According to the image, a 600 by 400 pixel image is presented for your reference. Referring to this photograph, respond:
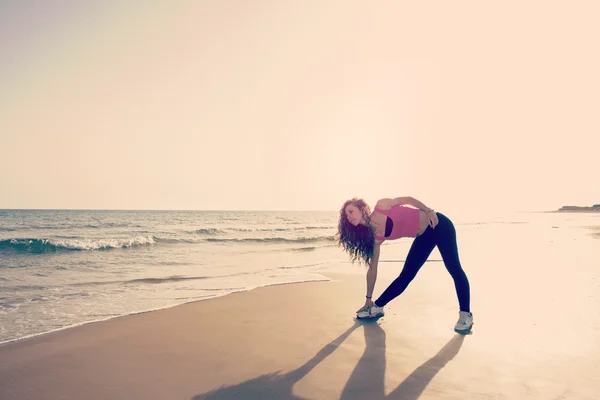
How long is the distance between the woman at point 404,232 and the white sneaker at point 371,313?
1.32 feet

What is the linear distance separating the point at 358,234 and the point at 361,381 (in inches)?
70.8

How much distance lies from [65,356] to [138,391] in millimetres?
1319

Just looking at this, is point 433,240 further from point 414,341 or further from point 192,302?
point 192,302

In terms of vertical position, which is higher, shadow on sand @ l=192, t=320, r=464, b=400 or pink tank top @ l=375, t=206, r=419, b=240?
pink tank top @ l=375, t=206, r=419, b=240

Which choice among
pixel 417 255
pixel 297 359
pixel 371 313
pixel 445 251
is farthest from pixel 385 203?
pixel 297 359

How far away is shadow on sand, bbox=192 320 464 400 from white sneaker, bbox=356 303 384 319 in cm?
105

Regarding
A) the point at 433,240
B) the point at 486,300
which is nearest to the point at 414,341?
the point at 433,240

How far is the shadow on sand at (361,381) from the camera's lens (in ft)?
9.27

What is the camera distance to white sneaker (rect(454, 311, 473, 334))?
4.36 meters

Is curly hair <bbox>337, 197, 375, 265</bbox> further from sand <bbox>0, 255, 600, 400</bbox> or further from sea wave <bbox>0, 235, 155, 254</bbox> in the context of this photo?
sea wave <bbox>0, 235, 155, 254</bbox>

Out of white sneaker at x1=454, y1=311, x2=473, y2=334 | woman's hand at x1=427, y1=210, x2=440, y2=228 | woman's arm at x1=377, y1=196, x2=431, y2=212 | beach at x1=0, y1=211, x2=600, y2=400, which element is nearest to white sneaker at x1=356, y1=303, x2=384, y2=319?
beach at x1=0, y1=211, x2=600, y2=400

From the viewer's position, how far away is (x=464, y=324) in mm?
4410

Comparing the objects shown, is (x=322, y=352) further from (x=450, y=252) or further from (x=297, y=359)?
(x=450, y=252)

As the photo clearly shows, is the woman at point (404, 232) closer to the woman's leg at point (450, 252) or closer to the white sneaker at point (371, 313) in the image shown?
the woman's leg at point (450, 252)
